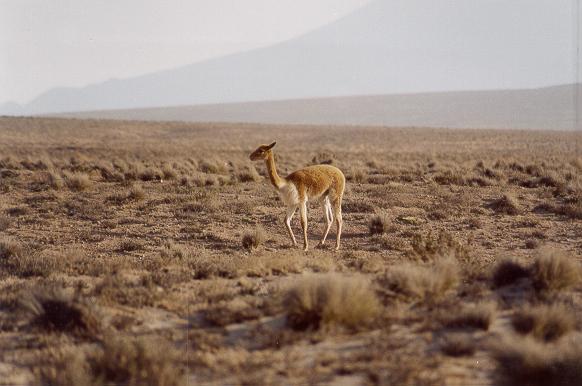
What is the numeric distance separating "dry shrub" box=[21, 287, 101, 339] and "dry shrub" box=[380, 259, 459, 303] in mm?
3630

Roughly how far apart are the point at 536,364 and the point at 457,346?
0.79 metres

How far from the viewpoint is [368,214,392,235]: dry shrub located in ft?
41.3

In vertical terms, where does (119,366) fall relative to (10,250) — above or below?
below

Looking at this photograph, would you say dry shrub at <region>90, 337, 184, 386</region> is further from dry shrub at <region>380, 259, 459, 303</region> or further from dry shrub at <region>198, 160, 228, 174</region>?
dry shrub at <region>198, 160, 228, 174</region>

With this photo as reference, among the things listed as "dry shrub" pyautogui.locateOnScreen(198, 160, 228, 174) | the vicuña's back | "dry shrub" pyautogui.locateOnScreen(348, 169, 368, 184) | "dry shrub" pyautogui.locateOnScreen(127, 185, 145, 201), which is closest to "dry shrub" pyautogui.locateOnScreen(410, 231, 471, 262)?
the vicuña's back

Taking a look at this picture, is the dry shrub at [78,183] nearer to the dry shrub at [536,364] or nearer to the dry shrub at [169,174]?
the dry shrub at [169,174]

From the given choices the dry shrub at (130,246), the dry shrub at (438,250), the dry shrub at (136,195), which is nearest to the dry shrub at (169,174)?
the dry shrub at (136,195)

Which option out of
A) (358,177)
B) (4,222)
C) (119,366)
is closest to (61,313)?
(119,366)

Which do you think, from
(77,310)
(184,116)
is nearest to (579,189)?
(77,310)

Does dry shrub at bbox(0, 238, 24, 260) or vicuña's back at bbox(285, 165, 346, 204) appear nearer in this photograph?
dry shrub at bbox(0, 238, 24, 260)

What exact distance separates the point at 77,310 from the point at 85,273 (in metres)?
2.72

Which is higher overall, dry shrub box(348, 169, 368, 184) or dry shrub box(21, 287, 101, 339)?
dry shrub box(348, 169, 368, 184)

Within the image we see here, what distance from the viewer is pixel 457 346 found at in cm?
529

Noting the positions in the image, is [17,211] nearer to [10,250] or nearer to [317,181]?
[10,250]
